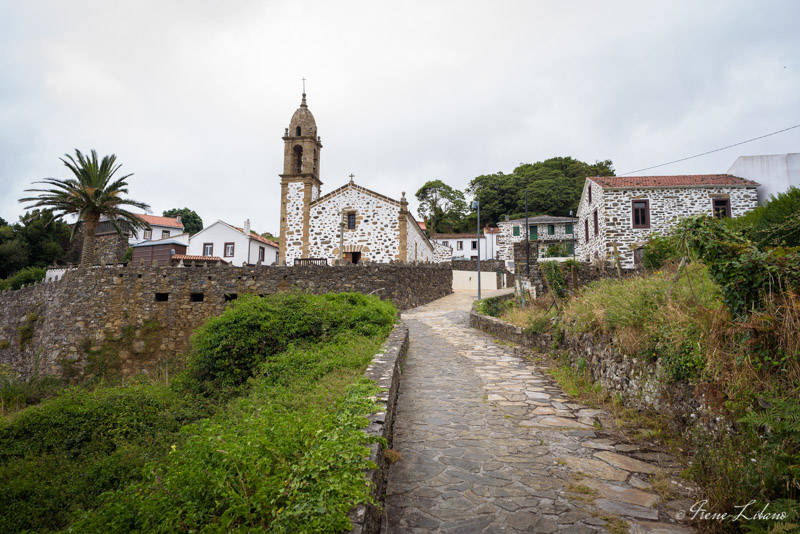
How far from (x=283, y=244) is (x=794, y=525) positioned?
24.2 metres

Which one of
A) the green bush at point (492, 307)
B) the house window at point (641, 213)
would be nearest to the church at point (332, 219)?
the green bush at point (492, 307)

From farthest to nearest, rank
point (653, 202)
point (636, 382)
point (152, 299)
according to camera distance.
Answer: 1. point (653, 202)
2. point (152, 299)
3. point (636, 382)

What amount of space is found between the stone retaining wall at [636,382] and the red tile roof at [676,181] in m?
17.0

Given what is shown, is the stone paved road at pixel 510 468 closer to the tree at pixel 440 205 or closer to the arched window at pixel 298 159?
the arched window at pixel 298 159

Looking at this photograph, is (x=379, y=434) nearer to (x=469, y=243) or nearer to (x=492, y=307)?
(x=492, y=307)

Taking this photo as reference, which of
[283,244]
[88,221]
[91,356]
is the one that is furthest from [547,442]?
[88,221]

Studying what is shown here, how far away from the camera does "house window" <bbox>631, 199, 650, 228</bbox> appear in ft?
67.7

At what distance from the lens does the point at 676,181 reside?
68.2ft

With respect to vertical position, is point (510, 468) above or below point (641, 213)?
below

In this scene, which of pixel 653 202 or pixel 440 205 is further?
pixel 440 205

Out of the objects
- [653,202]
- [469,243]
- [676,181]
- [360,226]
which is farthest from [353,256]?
[469,243]

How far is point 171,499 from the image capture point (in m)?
2.16

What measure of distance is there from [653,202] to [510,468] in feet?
70.7

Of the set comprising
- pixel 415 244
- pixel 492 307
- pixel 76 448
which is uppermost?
pixel 415 244
